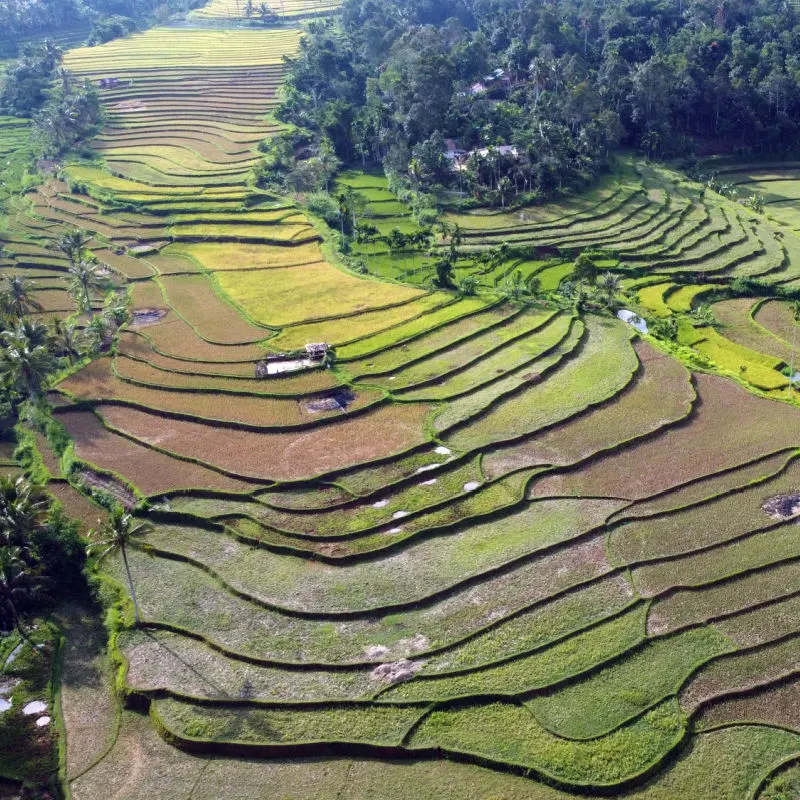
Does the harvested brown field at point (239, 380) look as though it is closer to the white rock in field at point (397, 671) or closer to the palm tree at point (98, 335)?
the palm tree at point (98, 335)

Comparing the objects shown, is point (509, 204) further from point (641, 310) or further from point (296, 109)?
point (296, 109)

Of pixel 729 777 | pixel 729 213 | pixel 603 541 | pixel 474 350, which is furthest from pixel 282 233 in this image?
pixel 729 777

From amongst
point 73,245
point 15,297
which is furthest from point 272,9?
point 15,297

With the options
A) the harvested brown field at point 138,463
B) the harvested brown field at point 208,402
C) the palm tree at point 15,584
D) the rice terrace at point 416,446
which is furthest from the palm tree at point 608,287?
the palm tree at point 15,584

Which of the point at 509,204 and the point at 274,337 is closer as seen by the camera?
the point at 274,337

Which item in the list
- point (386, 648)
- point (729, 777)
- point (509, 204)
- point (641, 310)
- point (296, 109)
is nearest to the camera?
point (729, 777)

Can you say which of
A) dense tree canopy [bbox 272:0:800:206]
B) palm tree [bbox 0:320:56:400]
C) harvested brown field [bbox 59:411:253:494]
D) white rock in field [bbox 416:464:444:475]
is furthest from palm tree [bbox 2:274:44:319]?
dense tree canopy [bbox 272:0:800:206]

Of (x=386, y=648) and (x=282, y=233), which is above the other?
(x=282, y=233)
